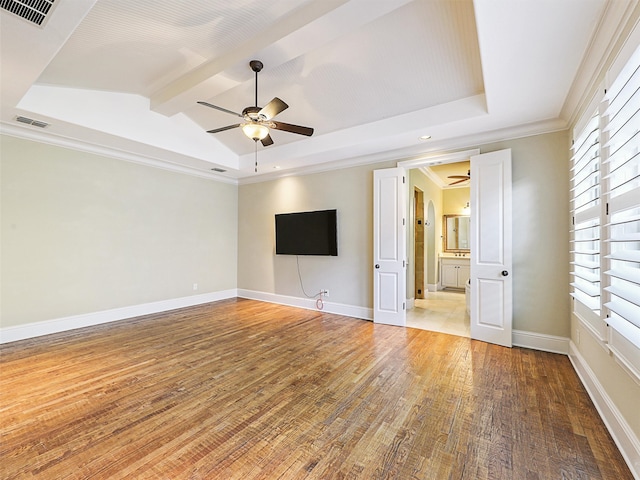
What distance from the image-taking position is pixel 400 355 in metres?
3.30

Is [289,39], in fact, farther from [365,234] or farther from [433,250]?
[433,250]

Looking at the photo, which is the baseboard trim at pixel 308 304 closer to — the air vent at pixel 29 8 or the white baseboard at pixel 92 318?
the white baseboard at pixel 92 318

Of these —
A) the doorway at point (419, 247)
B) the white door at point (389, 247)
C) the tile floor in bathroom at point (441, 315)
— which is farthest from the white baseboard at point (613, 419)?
the doorway at point (419, 247)

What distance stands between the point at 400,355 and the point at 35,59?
447 cm

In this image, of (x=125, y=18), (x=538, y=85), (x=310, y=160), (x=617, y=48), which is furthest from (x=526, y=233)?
(x=125, y=18)

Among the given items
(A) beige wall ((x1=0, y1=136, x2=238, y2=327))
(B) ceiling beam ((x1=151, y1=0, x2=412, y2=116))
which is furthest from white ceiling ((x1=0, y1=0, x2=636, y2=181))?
(A) beige wall ((x1=0, y1=136, x2=238, y2=327))

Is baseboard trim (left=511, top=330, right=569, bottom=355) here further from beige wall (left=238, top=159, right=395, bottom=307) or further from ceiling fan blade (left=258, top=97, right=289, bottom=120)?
ceiling fan blade (left=258, top=97, right=289, bottom=120)

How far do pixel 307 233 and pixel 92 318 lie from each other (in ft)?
12.0

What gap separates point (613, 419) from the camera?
1.94 m

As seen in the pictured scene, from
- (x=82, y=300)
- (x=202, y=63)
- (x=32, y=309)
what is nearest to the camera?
(x=202, y=63)

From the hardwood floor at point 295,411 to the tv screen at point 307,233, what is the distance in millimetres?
1903

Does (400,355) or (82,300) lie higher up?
(82,300)

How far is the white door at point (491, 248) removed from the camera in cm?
356

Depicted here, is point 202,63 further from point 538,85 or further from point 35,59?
point 538,85
